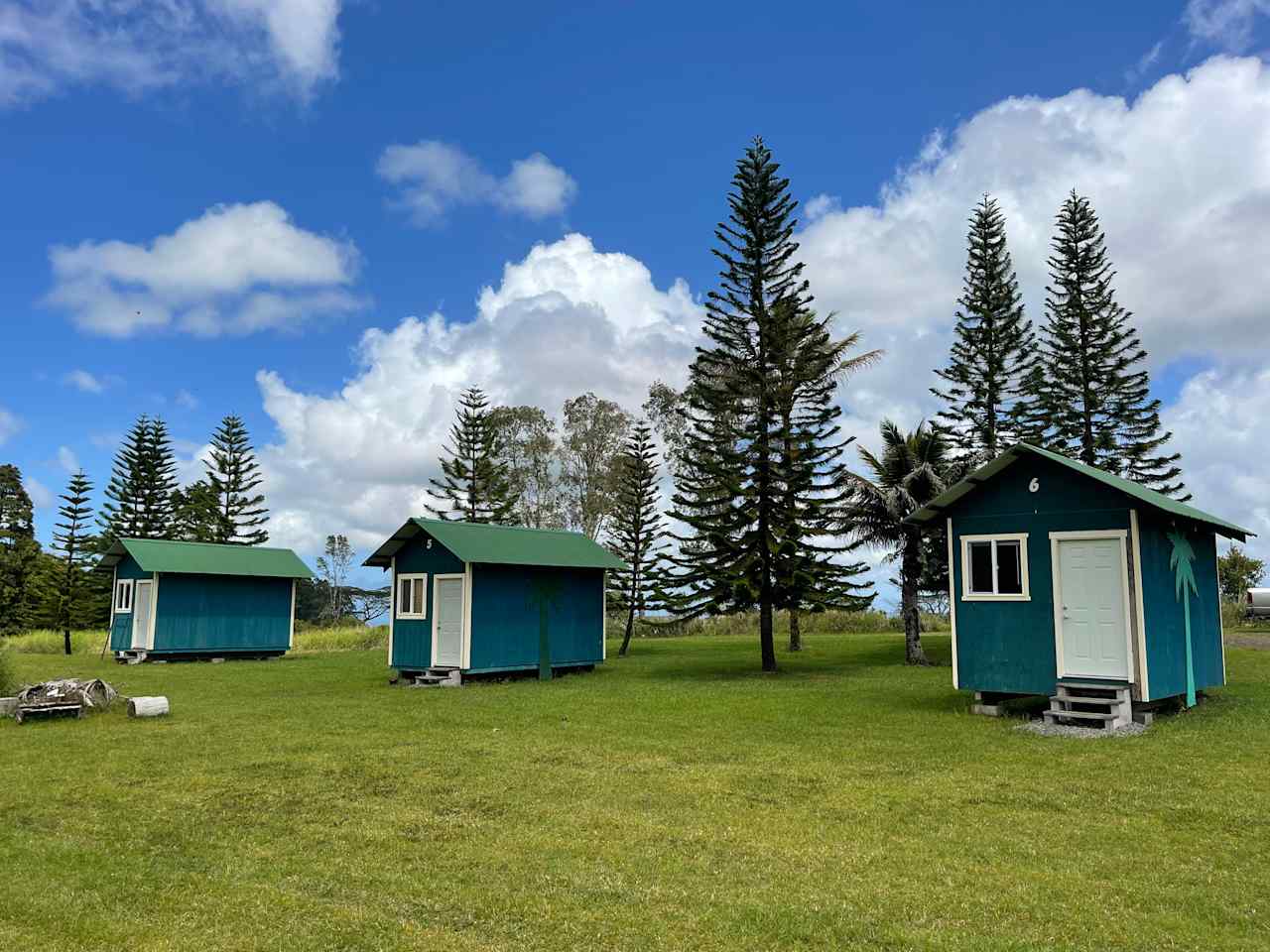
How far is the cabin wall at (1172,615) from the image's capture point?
11727 millimetres

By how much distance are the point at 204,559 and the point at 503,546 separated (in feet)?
40.3

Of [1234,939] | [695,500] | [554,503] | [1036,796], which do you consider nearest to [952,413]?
[695,500]

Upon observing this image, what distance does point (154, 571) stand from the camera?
24.7 m

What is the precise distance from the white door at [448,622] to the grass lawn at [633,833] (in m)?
5.23

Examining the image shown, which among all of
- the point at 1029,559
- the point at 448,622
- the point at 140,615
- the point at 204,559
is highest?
the point at 204,559

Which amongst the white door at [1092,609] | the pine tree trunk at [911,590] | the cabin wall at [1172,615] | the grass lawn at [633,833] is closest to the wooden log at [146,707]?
the grass lawn at [633,833]

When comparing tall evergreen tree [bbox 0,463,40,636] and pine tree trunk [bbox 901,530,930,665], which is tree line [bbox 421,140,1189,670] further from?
tall evergreen tree [bbox 0,463,40,636]

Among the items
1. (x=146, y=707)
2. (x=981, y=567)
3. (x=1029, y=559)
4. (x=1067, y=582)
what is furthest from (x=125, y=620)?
(x=1067, y=582)

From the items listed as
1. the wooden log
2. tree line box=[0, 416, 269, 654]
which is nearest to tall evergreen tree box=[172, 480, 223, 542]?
tree line box=[0, 416, 269, 654]

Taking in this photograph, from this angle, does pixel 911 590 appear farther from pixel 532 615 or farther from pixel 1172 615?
pixel 1172 615

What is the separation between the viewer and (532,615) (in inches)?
746

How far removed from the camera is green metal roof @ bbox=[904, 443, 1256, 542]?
1167 centimetres

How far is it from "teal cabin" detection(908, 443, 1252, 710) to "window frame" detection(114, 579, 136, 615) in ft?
72.6

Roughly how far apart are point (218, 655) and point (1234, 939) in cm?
2697
